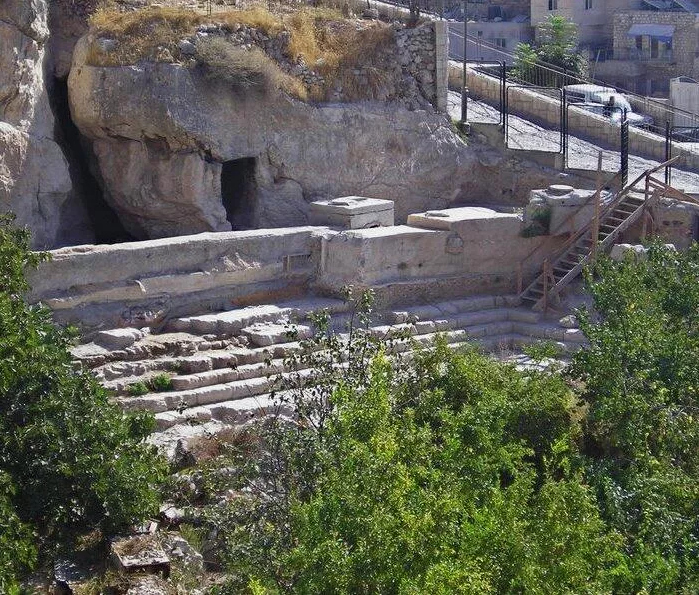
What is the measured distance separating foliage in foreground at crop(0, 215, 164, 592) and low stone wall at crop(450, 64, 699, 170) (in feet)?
43.4

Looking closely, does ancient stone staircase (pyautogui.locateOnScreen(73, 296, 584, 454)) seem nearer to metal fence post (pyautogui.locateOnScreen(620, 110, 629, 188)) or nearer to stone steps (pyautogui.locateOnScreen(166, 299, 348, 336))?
stone steps (pyautogui.locateOnScreen(166, 299, 348, 336))

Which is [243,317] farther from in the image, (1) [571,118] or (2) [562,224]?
(1) [571,118]

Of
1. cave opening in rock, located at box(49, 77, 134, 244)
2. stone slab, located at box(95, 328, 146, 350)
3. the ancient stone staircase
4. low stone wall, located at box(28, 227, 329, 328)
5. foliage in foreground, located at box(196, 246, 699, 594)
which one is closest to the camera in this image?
foliage in foreground, located at box(196, 246, 699, 594)

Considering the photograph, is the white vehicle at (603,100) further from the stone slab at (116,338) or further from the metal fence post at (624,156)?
the stone slab at (116,338)

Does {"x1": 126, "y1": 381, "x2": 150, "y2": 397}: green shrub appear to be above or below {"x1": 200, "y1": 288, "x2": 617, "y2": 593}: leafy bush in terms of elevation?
below

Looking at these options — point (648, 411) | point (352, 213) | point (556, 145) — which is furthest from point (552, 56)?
point (648, 411)

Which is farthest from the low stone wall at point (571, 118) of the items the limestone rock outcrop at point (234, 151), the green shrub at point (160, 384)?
the green shrub at point (160, 384)

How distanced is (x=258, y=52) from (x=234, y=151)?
159cm

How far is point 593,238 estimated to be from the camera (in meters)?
19.0

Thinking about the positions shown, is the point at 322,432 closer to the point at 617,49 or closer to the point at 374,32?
the point at 374,32

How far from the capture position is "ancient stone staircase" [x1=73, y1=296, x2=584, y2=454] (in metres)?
14.7

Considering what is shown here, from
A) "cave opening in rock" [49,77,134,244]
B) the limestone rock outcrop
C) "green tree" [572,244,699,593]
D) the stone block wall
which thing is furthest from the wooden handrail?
"cave opening in rock" [49,77,134,244]

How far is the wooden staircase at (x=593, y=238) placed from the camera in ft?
→ 62.1

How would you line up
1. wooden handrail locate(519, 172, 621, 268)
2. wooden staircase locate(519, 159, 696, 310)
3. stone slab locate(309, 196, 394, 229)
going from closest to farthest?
stone slab locate(309, 196, 394, 229)
wooden staircase locate(519, 159, 696, 310)
wooden handrail locate(519, 172, 621, 268)
